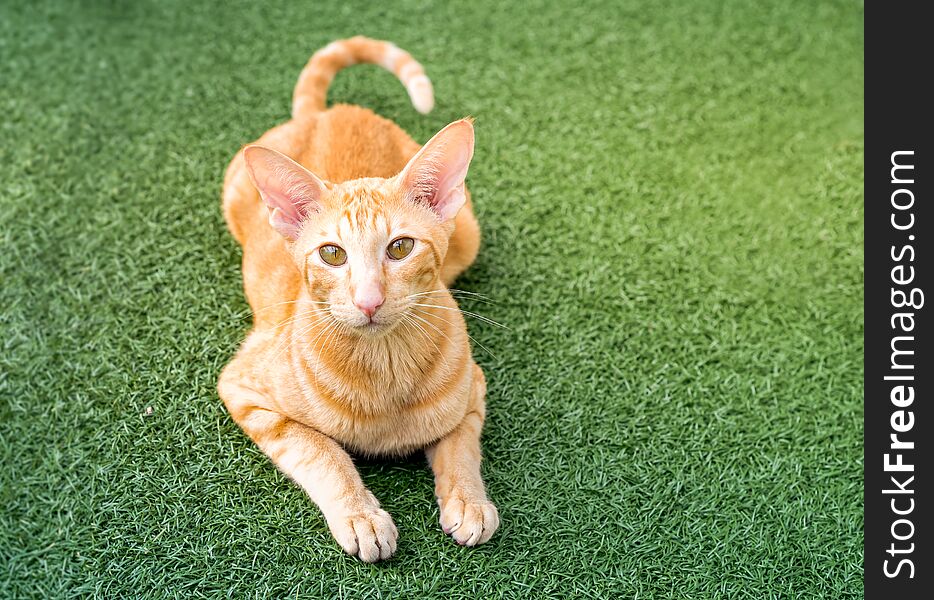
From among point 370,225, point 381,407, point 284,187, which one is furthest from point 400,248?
point 381,407

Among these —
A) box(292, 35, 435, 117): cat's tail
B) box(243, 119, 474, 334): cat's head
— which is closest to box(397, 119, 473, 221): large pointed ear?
box(243, 119, 474, 334): cat's head

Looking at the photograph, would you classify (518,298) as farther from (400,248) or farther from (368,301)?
(368,301)

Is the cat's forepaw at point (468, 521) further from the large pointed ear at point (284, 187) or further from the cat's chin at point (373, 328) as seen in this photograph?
the large pointed ear at point (284, 187)

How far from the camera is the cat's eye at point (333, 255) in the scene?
196cm

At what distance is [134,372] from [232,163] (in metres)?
0.85

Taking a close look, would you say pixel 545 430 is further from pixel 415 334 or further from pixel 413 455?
pixel 415 334

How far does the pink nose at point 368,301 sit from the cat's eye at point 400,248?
140mm

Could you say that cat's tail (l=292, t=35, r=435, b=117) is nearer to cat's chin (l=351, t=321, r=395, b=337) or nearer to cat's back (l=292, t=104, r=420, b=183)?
cat's back (l=292, t=104, r=420, b=183)

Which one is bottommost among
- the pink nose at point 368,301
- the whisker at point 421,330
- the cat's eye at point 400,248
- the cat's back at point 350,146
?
the whisker at point 421,330

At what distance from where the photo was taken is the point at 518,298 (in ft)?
9.38

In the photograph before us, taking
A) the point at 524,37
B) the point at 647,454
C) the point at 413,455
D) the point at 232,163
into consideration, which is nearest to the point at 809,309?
the point at 647,454

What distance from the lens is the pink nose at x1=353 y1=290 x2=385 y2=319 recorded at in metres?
1.87

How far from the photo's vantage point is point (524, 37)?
3.85 metres

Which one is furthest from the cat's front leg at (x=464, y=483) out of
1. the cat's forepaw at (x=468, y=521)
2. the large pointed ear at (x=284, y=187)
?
the large pointed ear at (x=284, y=187)
